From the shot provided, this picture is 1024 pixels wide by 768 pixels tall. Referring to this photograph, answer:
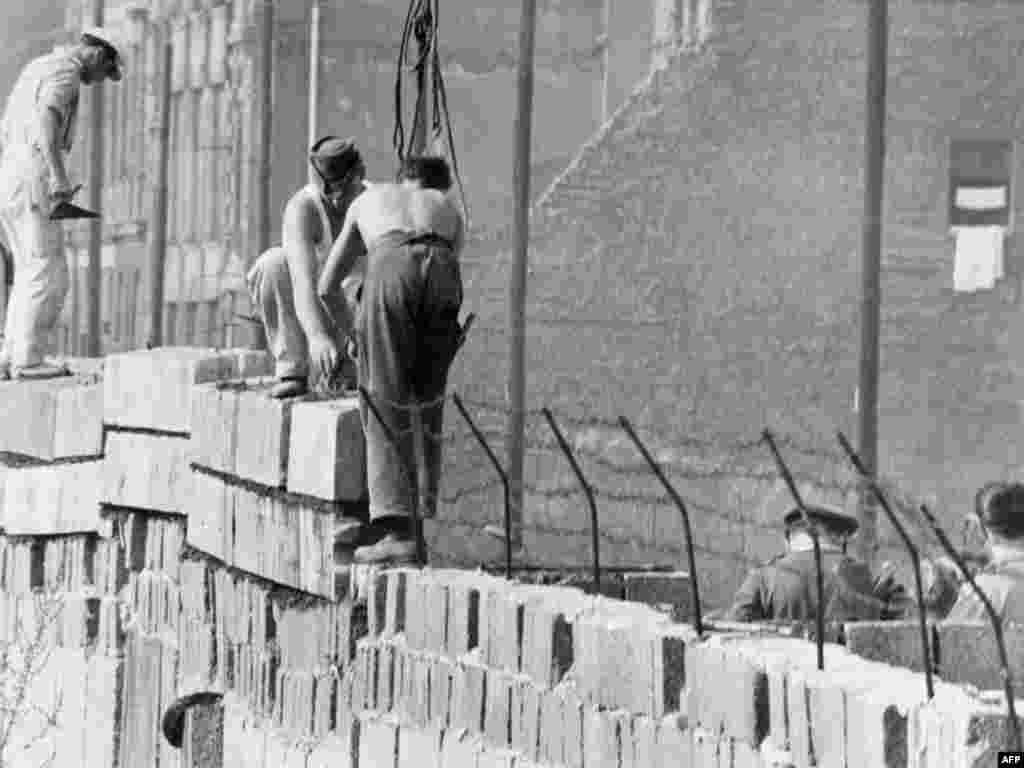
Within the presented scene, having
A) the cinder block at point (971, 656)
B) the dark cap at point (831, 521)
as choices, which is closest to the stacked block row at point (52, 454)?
the dark cap at point (831, 521)

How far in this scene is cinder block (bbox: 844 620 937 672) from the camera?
1226 centimetres

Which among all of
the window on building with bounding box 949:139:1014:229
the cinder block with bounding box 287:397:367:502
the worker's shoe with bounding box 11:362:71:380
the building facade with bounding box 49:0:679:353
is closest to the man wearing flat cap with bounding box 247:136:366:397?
the cinder block with bounding box 287:397:367:502

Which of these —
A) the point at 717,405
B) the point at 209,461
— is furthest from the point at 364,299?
the point at 717,405

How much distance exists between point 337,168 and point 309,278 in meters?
0.44

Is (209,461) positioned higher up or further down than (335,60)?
further down

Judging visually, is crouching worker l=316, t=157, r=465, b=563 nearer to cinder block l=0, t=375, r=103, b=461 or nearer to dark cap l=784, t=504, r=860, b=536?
dark cap l=784, t=504, r=860, b=536

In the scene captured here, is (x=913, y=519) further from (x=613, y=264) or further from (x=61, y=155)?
(x=613, y=264)

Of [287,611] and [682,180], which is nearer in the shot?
[287,611]

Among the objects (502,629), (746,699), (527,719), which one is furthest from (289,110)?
(746,699)

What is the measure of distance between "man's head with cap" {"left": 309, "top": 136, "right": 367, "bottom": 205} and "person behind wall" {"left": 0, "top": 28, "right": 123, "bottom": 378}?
4.90m

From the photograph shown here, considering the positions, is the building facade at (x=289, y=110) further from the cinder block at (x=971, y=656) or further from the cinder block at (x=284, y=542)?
the cinder block at (x=971, y=656)

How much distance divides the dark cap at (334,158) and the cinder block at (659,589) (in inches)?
89.6

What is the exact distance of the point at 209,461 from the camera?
1884 cm

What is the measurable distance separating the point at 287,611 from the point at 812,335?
38371mm
